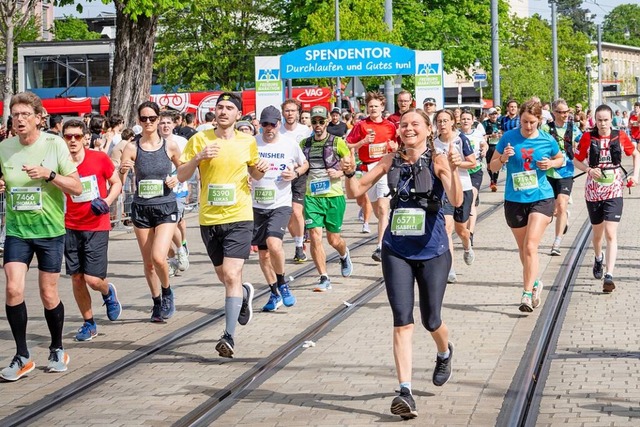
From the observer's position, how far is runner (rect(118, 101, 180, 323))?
36.9ft

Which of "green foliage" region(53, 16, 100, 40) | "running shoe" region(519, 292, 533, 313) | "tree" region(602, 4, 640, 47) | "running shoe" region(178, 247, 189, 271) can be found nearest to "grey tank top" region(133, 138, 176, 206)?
"running shoe" region(519, 292, 533, 313)

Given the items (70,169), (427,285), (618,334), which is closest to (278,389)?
(427,285)

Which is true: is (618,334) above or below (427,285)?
below

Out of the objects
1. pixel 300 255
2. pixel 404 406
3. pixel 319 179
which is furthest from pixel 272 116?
pixel 404 406

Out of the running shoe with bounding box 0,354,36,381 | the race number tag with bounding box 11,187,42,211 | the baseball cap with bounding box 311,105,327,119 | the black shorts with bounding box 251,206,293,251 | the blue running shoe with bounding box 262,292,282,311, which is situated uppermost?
the baseball cap with bounding box 311,105,327,119

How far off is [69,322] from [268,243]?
1906 mm

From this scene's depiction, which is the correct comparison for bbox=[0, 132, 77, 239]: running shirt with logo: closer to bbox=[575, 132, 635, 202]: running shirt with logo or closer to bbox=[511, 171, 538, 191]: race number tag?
bbox=[511, 171, 538, 191]: race number tag

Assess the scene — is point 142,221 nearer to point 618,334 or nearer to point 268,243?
point 268,243

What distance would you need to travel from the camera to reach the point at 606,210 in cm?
1303

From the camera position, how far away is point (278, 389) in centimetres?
831

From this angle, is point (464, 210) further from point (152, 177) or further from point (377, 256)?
point (152, 177)

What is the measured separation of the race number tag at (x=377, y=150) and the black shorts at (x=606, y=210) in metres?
2.93

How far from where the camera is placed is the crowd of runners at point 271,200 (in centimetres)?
770

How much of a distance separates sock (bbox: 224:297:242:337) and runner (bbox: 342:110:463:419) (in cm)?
203
